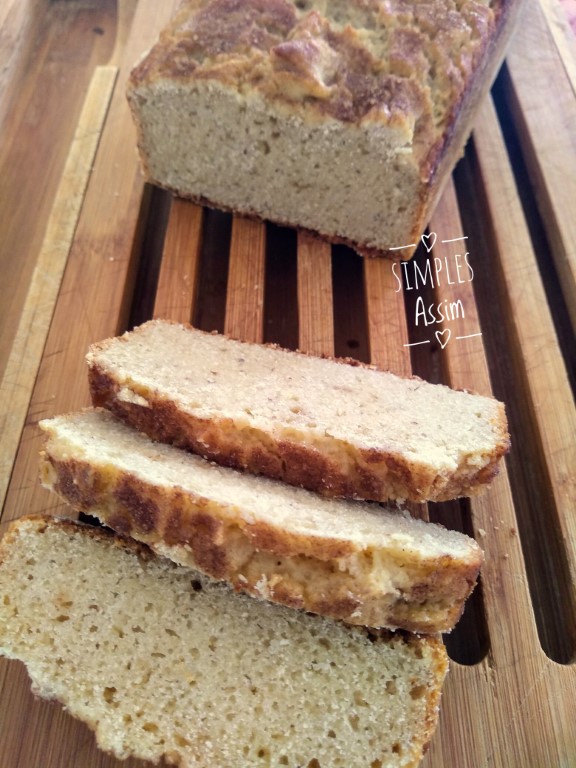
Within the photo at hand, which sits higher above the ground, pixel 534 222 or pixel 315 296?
pixel 534 222

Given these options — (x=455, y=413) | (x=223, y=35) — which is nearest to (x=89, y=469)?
(x=455, y=413)

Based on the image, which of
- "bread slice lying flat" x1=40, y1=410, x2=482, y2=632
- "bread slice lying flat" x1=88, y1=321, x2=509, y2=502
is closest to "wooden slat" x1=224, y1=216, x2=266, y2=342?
"bread slice lying flat" x1=88, y1=321, x2=509, y2=502

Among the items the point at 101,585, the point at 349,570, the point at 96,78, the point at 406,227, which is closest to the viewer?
the point at 349,570

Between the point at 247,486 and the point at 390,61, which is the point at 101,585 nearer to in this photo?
the point at 247,486

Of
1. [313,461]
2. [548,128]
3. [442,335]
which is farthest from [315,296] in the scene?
[548,128]

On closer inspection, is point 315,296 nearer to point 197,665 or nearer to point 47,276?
point 47,276

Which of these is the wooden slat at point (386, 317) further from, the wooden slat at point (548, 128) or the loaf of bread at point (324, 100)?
the wooden slat at point (548, 128)
